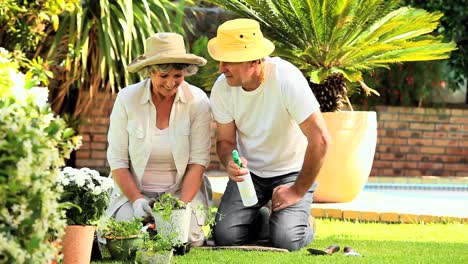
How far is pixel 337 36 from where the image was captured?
25.0 feet

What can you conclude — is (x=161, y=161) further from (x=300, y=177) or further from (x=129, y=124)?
(x=300, y=177)

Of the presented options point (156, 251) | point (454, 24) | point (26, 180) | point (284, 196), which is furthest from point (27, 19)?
point (26, 180)

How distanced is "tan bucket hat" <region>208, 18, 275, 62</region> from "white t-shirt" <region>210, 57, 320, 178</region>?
174 millimetres

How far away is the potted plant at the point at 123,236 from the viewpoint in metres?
4.83

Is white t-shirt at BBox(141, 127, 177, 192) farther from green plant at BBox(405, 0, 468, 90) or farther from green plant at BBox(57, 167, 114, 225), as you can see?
green plant at BBox(405, 0, 468, 90)

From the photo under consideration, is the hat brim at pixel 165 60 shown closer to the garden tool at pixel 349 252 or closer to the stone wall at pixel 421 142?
the garden tool at pixel 349 252

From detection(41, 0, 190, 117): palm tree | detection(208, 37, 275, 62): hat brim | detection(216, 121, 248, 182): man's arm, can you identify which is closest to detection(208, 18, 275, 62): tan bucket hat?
detection(208, 37, 275, 62): hat brim

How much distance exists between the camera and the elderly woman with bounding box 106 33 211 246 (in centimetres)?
535

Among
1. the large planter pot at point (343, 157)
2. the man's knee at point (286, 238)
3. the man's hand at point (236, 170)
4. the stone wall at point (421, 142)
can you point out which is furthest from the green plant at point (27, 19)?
the stone wall at point (421, 142)

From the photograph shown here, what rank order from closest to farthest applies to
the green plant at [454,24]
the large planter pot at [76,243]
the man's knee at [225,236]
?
the large planter pot at [76,243] < the man's knee at [225,236] < the green plant at [454,24]

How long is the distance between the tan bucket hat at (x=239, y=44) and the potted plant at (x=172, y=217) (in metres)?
0.83

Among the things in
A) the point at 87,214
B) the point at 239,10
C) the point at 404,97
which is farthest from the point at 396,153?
the point at 87,214

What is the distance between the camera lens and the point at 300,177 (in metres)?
5.39

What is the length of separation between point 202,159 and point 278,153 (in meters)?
0.46
